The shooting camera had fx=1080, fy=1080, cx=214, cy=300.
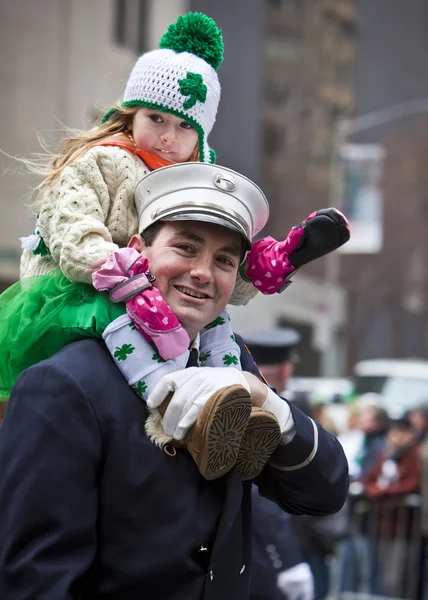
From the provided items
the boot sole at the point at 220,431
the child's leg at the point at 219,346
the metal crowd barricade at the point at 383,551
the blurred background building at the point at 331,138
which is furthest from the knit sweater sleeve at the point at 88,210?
the blurred background building at the point at 331,138

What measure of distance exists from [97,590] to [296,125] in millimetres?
39681

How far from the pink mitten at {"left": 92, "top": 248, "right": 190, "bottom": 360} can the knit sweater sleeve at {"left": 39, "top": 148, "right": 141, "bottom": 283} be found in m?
0.06

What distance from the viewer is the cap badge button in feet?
9.61

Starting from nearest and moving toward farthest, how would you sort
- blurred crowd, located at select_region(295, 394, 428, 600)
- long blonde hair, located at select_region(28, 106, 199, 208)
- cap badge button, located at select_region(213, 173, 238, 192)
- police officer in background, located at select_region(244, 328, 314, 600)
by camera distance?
cap badge button, located at select_region(213, 173, 238, 192)
long blonde hair, located at select_region(28, 106, 199, 208)
police officer in background, located at select_region(244, 328, 314, 600)
blurred crowd, located at select_region(295, 394, 428, 600)

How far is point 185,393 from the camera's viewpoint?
8.87 feet

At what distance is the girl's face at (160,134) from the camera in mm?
3248

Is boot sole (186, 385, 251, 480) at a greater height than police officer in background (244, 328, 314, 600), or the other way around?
boot sole (186, 385, 251, 480)

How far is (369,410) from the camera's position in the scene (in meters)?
11.2

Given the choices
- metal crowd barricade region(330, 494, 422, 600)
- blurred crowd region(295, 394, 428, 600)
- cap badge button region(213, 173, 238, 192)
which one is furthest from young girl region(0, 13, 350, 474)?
metal crowd barricade region(330, 494, 422, 600)

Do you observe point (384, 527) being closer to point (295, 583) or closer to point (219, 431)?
point (295, 583)

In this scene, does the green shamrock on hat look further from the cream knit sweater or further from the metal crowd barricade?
the metal crowd barricade

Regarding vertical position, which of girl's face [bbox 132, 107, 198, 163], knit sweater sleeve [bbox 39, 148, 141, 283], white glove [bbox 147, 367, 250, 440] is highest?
girl's face [bbox 132, 107, 198, 163]

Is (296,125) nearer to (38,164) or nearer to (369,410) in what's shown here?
(369,410)

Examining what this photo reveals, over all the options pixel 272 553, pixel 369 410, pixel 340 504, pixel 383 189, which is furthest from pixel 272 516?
pixel 383 189
